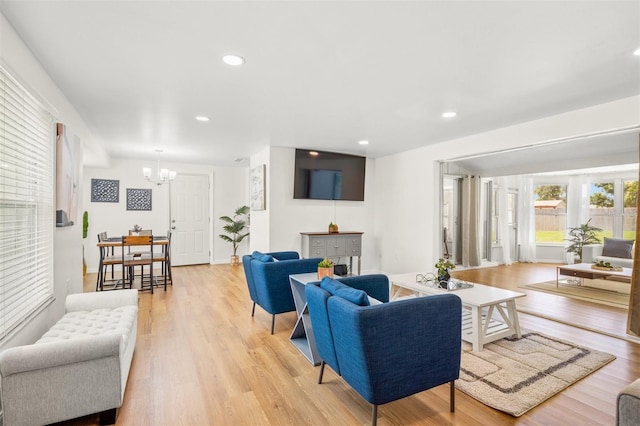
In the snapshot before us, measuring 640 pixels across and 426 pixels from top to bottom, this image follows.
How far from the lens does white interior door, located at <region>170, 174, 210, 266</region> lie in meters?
7.17

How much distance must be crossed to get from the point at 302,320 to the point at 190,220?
5.30 metres

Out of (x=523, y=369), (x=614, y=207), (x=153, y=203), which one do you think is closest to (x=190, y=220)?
(x=153, y=203)

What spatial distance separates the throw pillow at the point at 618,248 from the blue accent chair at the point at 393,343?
6458 mm

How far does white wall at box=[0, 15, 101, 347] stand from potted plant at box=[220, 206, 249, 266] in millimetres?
3498

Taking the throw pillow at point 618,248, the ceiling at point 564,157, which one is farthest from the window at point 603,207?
the throw pillow at point 618,248

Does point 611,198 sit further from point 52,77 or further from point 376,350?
Result: point 52,77

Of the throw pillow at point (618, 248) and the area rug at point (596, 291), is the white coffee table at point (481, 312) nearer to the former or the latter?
the area rug at point (596, 291)

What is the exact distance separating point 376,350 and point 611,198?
28.1 ft

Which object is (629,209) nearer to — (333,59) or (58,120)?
(333,59)

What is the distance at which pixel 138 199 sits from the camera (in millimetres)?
6848

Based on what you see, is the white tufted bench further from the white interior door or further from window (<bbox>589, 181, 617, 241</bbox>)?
window (<bbox>589, 181, 617, 241</bbox>)

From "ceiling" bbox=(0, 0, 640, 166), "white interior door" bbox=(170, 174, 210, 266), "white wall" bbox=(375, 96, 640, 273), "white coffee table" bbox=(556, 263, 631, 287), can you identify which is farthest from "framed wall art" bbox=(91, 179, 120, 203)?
Answer: "white coffee table" bbox=(556, 263, 631, 287)

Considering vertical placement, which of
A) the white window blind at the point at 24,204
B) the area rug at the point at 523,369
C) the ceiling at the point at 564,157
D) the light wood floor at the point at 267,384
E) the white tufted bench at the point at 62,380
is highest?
the ceiling at the point at 564,157

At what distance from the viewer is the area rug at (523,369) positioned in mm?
2180
